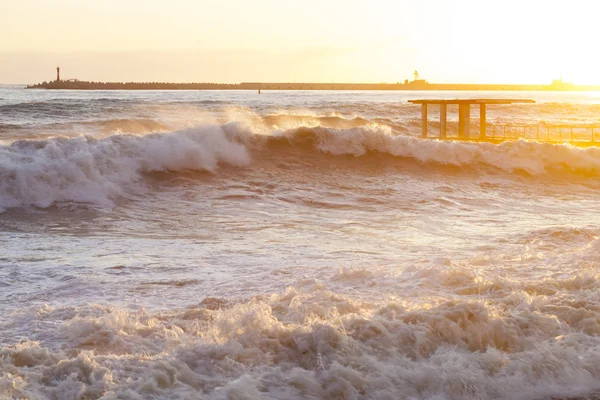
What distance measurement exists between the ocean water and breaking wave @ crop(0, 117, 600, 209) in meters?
0.08

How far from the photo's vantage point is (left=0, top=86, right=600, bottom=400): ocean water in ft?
18.9

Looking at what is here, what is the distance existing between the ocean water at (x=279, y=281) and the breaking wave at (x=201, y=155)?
0.08 metres

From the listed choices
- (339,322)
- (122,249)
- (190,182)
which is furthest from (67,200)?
(339,322)

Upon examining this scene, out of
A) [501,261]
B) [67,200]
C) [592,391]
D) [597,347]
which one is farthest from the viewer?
[67,200]

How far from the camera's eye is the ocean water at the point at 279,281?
577 centimetres

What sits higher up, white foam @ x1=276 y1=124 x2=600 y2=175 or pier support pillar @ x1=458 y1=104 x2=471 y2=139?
pier support pillar @ x1=458 y1=104 x2=471 y2=139

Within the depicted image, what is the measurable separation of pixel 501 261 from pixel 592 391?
3503 millimetres

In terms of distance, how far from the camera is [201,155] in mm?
19297

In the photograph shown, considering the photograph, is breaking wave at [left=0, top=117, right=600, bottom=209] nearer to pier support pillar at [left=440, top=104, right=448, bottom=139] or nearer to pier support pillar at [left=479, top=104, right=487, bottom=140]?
pier support pillar at [left=440, top=104, right=448, bottom=139]

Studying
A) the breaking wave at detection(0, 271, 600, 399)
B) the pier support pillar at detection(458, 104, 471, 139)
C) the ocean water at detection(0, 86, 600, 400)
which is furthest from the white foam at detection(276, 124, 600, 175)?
the breaking wave at detection(0, 271, 600, 399)

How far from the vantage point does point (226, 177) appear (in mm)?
18484

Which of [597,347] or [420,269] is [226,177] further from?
[597,347]

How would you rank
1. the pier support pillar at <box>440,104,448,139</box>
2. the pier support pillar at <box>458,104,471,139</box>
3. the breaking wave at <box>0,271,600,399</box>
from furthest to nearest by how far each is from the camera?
the pier support pillar at <box>440,104,448,139</box>, the pier support pillar at <box>458,104,471,139</box>, the breaking wave at <box>0,271,600,399</box>

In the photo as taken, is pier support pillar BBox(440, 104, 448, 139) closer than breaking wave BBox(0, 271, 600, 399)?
No
